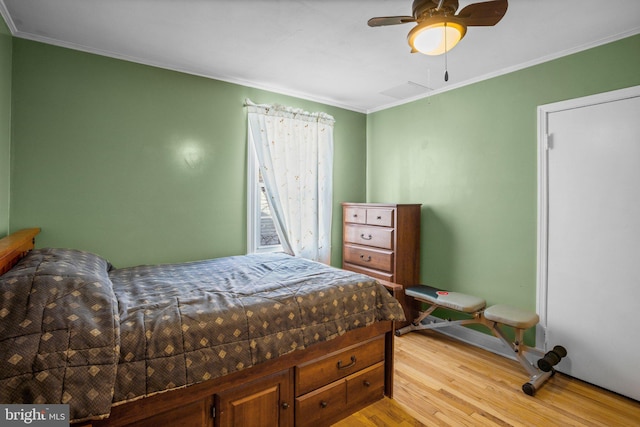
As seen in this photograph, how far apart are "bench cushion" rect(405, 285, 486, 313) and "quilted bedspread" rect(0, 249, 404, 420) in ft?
2.96

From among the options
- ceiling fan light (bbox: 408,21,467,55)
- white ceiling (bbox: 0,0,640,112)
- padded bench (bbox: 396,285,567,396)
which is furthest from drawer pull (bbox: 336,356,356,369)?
white ceiling (bbox: 0,0,640,112)

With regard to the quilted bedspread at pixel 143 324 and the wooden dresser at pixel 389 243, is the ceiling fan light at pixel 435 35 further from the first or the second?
the wooden dresser at pixel 389 243

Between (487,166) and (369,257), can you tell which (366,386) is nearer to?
(369,257)

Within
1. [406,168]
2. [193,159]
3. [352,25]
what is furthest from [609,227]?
[193,159]

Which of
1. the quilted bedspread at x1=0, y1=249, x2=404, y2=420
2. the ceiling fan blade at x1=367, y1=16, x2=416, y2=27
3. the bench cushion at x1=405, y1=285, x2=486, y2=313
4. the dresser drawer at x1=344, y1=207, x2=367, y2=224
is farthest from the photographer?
the dresser drawer at x1=344, y1=207, x2=367, y2=224

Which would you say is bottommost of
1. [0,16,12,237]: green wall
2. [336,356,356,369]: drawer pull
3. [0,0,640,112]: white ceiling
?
[336,356,356,369]: drawer pull

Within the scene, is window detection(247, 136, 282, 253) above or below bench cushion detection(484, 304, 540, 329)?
above

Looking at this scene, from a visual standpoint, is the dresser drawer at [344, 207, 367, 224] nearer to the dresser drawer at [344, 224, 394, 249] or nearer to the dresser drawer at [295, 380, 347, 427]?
the dresser drawer at [344, 224, 394, 249]

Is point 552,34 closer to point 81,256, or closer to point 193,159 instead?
point 193,159

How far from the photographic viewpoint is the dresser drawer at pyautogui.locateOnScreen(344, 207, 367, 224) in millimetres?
3713

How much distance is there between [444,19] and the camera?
157cm

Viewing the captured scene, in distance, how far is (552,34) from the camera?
232cm

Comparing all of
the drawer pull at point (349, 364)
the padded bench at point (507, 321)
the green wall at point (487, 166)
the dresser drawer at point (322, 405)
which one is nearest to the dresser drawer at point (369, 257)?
the padded bench at point (507, 321)

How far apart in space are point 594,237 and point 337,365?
2225 mm
